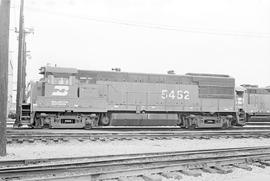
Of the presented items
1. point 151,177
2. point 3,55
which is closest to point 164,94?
point 3,55

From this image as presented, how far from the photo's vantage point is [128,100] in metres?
18.6

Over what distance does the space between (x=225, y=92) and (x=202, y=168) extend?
1400 centimetres

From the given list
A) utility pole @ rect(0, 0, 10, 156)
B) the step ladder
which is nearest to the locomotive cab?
the step ladder

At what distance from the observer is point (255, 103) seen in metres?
27.5

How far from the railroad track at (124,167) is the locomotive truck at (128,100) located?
8933 mm

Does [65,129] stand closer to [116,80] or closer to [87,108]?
[87,108]

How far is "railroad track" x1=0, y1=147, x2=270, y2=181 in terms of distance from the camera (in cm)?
611

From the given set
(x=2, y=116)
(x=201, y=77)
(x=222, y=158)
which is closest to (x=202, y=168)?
(x=222, y=158)

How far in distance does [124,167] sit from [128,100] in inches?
459

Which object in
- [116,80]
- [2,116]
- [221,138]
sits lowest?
[221,138]

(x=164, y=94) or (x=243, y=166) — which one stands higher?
(x=164, y=94)

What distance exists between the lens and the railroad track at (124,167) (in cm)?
611

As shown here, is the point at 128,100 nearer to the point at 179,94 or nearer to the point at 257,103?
the point at 179,94

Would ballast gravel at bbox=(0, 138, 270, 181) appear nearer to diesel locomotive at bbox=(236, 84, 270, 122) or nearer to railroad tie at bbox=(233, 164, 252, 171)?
railroad tie at bbox=(233, 164, 252, 171)
